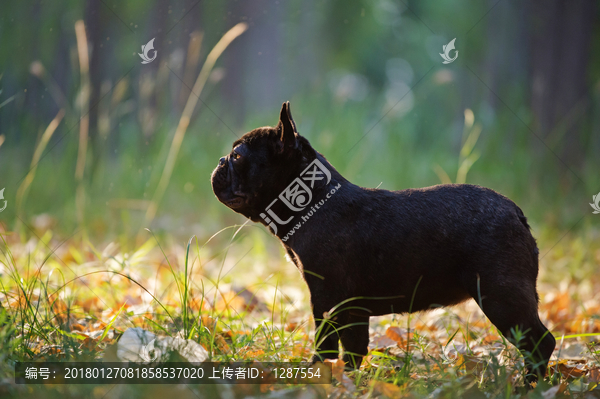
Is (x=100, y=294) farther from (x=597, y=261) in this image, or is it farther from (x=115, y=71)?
(x=115, y=71)

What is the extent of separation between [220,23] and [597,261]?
1126cm

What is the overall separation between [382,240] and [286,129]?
0.78 meters

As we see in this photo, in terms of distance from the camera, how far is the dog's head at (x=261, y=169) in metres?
2.67

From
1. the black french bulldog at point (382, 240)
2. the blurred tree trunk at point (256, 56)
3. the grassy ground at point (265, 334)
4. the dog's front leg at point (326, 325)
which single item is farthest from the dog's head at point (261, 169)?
the blurred tree trunk at point (256, 56)

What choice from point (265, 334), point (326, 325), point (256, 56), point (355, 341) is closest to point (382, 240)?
point (326, 325)

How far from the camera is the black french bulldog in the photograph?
237 cm

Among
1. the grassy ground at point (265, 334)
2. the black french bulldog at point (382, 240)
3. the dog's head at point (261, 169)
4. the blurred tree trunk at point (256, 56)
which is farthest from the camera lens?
the blurred tree trunk at point (256, 56)

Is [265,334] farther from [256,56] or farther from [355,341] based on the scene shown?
[256,56]

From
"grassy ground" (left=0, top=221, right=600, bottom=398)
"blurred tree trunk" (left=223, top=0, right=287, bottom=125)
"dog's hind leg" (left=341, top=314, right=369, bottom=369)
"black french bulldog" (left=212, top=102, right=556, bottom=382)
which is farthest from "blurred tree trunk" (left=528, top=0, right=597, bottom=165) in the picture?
"dog's hind leg" (left=341, top=314, right=369, bottom=369)

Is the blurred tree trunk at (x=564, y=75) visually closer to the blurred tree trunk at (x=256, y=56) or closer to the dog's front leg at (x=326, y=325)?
the blurred tree trunk at (x=256, y=56)

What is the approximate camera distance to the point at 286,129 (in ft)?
8.39

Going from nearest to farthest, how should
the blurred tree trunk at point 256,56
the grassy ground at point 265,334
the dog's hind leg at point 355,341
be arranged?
1. the grassy ground at point 265,334
2. the dog's hind leg at point 355,341
3. the blurred tree trunk at point 256,56

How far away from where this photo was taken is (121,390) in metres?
1.84

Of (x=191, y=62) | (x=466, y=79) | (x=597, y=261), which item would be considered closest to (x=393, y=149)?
(x=597, y=261)
